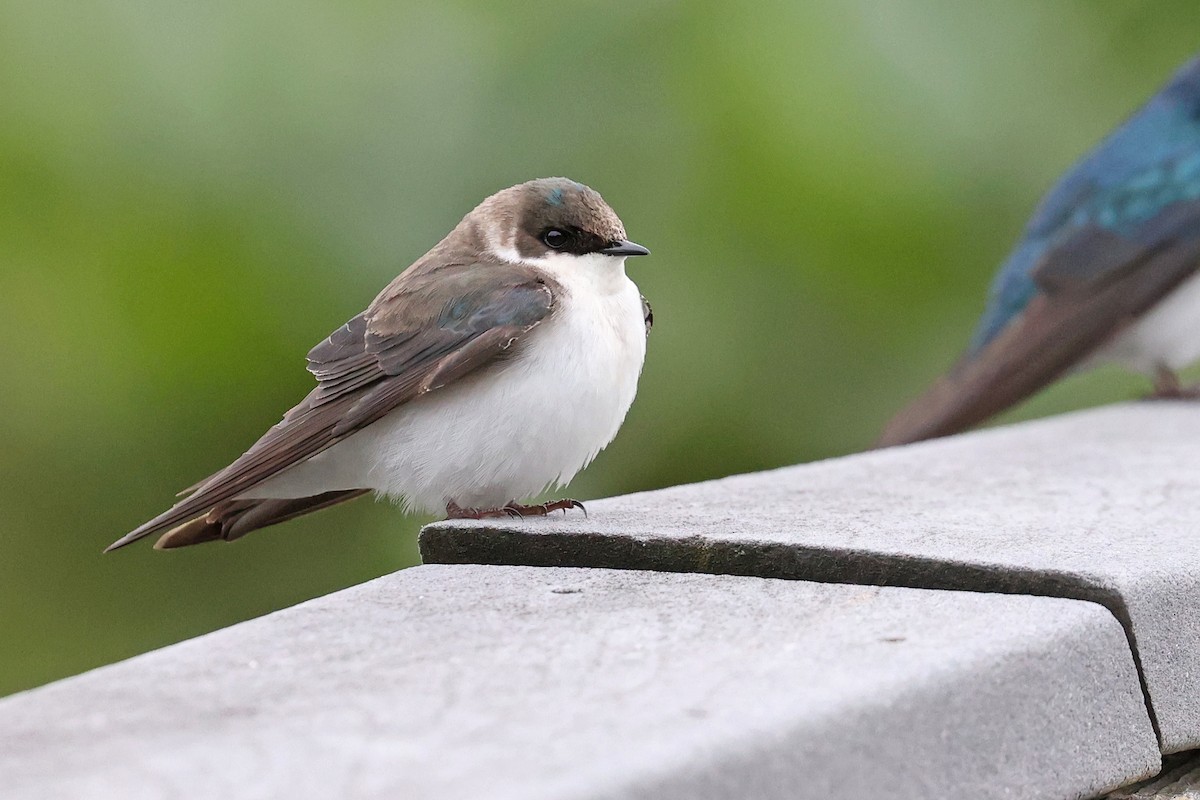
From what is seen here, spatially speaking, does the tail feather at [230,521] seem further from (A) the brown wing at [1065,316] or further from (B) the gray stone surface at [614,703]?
(A) the brown wing at [1065,316]

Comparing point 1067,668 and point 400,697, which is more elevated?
point 400,697

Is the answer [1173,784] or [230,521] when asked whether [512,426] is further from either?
[1173,784]

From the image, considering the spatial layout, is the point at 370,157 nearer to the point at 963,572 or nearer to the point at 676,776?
the point at 963,572

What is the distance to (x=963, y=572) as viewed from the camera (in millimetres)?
1831

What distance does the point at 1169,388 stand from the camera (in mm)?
4402

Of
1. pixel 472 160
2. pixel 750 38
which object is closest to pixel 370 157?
pixel 472 160

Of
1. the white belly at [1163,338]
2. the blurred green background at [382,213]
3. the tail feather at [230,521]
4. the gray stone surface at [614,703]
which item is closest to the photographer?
the gray stone surface at [614,703]

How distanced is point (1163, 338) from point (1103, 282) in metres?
0.22

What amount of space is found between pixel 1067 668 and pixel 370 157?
241 centimetres

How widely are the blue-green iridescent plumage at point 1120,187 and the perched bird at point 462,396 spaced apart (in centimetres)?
214

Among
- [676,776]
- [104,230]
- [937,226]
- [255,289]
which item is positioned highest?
[104,230]

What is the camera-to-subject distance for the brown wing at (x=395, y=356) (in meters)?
2.49

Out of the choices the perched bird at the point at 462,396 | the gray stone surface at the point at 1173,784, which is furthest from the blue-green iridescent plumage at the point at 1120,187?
the gray stone surface at the point at 1173,784

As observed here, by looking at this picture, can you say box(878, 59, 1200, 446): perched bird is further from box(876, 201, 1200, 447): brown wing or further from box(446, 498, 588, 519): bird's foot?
box(446, 498, 588, 519): bird's foot
